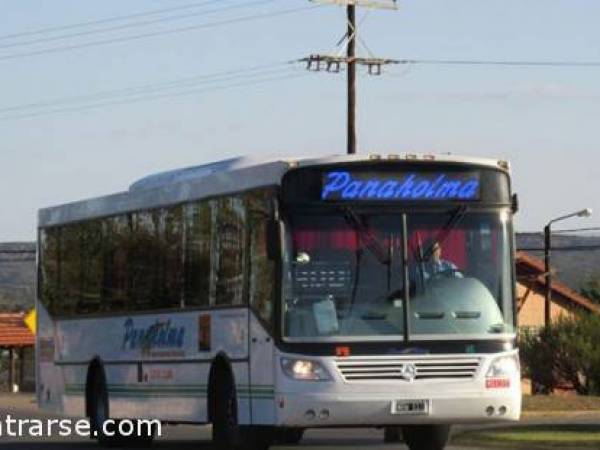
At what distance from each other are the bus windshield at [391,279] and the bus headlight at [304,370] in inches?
9.6

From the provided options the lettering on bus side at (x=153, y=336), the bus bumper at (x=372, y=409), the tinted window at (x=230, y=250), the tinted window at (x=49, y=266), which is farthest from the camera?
the tinted window at (x=49, y=266)

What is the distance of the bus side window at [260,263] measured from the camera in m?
19.3

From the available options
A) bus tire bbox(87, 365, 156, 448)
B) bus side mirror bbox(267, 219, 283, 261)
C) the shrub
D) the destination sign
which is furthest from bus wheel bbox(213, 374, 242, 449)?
the shrub

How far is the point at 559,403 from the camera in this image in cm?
4253

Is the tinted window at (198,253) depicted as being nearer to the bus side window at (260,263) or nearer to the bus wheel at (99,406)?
the bus side window at (260,263)

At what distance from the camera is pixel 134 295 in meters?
23.9

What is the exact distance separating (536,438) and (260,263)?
8.63 m

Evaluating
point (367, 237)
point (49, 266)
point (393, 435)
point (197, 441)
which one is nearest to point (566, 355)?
point (197, 441)

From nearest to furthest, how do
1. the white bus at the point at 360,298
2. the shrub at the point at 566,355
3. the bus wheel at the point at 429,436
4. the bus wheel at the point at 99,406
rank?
the white bus at the point at 360,298
the bus wheel at the point at 429,436
the bus wheel at the point at 99,406
the shrub at the point at 566,355

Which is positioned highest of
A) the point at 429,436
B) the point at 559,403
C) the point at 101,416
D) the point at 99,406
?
the point at 429,436

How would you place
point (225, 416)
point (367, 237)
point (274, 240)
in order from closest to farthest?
1. point (274, 240)
2. point (367, 237)
3. point (225, 416)

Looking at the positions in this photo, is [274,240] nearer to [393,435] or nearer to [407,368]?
[407,368]

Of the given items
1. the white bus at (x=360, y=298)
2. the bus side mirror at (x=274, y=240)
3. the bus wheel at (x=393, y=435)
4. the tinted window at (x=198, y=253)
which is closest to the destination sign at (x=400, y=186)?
the white bus at (x=360, y=298)

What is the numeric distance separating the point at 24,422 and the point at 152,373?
12.7 metres
